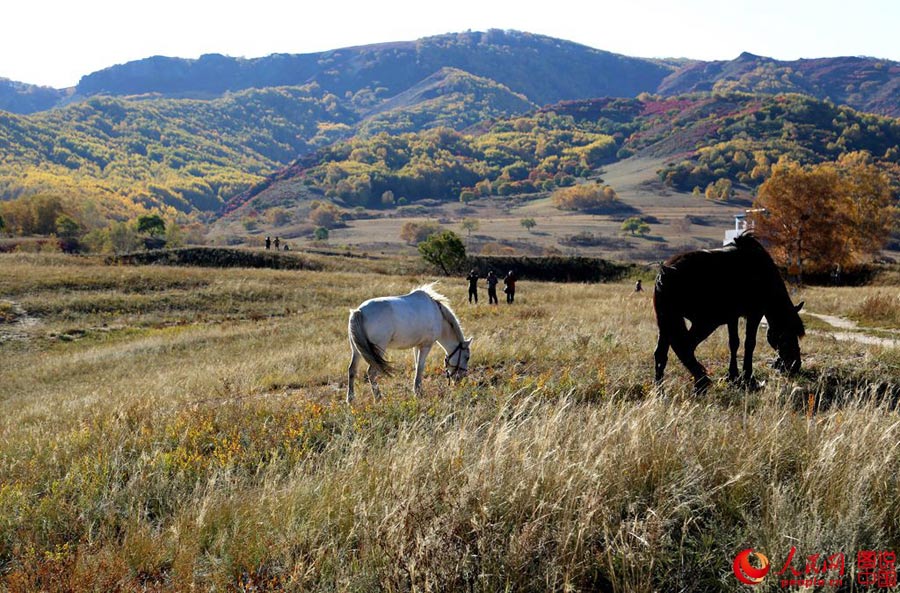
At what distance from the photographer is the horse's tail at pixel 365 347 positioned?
9.29 metres

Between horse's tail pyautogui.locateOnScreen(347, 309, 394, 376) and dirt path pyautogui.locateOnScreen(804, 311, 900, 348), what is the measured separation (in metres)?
10.8

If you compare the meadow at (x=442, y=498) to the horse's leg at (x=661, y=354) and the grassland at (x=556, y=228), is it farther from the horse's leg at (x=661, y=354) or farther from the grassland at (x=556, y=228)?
the grassland at (x=556, y=228)

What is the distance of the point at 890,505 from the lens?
143 inches

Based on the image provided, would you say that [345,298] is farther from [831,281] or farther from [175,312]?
[831,281]

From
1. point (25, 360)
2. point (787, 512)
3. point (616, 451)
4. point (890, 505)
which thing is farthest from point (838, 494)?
point (25, 360)

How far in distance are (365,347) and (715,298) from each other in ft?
17.0

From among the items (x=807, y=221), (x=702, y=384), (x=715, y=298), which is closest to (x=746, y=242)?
(x=715, y=298)

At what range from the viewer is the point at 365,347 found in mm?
9344

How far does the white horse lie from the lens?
936cm

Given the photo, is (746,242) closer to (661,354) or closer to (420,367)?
(661,354)

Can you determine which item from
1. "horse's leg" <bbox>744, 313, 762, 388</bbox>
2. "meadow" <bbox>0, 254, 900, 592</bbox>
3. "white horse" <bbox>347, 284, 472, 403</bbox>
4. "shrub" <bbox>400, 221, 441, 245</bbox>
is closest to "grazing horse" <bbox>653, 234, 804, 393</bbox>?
"horse's leg" <bbox>744, 313, 762, 388</bbox>

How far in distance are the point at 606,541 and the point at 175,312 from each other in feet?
115

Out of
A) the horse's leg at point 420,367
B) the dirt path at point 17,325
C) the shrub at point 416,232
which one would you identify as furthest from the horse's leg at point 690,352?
the shrub at point 416,232

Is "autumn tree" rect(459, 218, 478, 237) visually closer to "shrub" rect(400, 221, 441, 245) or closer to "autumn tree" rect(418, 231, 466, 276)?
"shrub" rect(400, 221, 441, 245)
